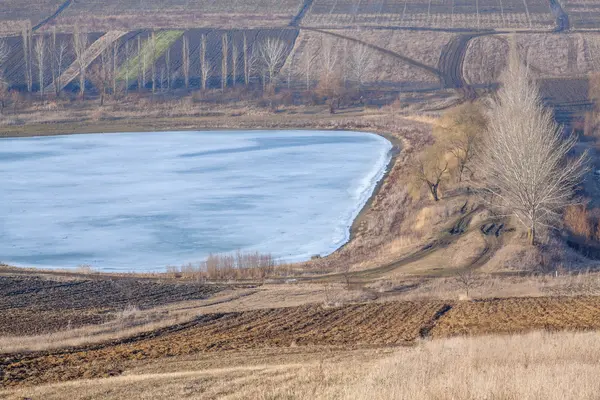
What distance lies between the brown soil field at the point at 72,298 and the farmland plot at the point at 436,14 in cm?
7062

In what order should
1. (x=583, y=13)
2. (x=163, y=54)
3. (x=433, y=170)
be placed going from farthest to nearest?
(x=583, y=13)
(x=163, y=54)
(x=433, y=170)

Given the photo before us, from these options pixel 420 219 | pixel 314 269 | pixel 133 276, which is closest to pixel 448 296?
pixel 314 269

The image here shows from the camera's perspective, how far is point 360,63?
77.8 m

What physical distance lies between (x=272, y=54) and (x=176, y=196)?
44858 mm

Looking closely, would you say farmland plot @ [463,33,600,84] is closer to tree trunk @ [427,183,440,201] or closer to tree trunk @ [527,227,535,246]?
tree trunk @ [427,183,440,201]

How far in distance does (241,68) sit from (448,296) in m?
63.3

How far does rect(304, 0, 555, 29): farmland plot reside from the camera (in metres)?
90.4

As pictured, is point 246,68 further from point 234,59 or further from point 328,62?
point 328,62

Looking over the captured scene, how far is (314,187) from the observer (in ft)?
139

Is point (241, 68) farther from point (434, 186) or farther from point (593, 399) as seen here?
point (593, 399)

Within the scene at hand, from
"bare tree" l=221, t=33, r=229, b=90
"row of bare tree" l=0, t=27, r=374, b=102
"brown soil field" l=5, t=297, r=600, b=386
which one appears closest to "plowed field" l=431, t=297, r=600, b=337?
"brown soil field" l=5, t=297, r=600, b=386

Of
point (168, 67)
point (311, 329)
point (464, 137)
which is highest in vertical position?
point (168, 67)

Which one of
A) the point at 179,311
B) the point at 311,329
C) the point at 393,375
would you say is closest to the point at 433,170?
the point at 179,311

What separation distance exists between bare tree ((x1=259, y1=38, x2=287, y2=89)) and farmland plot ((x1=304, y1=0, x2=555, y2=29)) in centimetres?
855
